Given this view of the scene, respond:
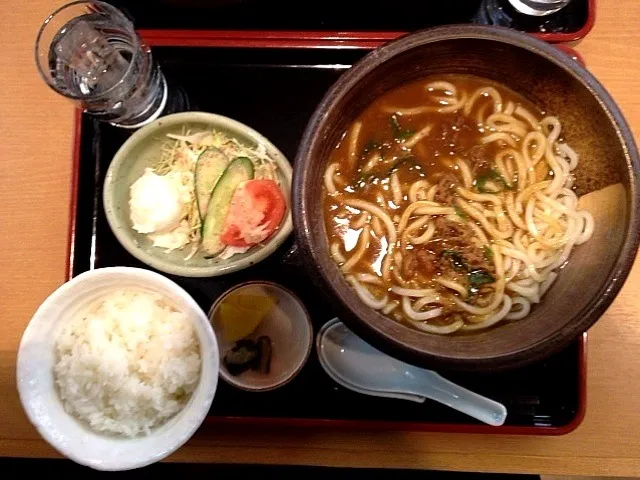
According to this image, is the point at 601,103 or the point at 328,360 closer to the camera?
the point at 601,103

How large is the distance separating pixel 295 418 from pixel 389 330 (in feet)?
1.70

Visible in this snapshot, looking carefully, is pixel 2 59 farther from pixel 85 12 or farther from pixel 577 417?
pixel 577 417

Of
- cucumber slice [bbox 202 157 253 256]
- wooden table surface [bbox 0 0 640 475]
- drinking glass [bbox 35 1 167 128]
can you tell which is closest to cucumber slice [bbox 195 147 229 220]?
cucumber slice [bbox 202 157 253 256]

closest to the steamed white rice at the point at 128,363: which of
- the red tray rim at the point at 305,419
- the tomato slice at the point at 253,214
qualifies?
the red tray rim at the point at 305,419

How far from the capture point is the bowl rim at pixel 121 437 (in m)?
1.48

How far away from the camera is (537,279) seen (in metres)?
1.49

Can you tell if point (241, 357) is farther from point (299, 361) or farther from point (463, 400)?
point (463, 400)

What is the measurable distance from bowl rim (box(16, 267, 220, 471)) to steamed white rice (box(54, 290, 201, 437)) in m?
0.05

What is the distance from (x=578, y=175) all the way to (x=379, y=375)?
77 centimetres

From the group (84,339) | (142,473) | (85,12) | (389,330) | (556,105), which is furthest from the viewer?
(142,473)

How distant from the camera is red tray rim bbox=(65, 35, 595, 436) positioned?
165 centimetres

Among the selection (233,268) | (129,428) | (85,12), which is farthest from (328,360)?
(85,12)

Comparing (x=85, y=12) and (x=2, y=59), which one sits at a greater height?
(x=85, y=12)

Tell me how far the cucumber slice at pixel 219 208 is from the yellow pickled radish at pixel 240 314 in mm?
164
